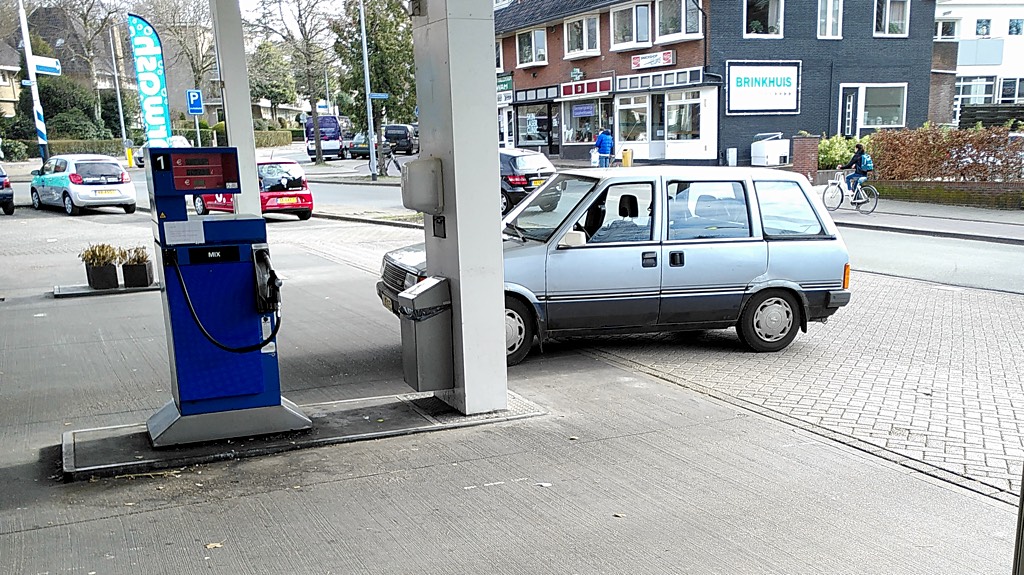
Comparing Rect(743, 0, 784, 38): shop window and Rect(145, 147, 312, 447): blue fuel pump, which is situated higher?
Rect(743, 0, 784, 38): shop window

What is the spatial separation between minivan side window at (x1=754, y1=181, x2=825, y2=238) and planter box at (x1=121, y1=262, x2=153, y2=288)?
27.8 ft

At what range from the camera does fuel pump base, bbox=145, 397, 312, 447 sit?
5.41 metres

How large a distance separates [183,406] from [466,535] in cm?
220

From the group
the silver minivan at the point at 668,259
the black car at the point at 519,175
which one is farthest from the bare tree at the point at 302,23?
the silver minivan at the point at 668,259

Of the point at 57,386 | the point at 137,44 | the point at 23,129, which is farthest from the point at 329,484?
the point at 23,129

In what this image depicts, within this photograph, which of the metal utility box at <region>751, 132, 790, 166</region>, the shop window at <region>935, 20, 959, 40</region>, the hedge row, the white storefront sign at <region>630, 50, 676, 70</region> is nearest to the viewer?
the metal utility box at <region>751, 132, 790, 166</region>

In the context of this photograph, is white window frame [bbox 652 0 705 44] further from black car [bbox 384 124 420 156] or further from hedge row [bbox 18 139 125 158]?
hedge row [bbox 18 139 125 158]

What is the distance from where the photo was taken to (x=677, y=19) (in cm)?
3531

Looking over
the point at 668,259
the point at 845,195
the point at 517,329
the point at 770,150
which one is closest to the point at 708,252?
the point at 668,259

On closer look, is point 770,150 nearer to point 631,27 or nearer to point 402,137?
point 631,27

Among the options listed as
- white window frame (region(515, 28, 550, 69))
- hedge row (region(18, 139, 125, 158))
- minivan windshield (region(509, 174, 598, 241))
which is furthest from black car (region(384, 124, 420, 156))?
minivan windshield (region(509, 174, 598, 241))

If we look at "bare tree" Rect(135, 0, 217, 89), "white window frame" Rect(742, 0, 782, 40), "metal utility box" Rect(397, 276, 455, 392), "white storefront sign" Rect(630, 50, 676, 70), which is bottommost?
"metal utility box" Rect(397, 276, 455, 392)

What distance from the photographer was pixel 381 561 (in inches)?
159

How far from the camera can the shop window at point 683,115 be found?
35.6 m
